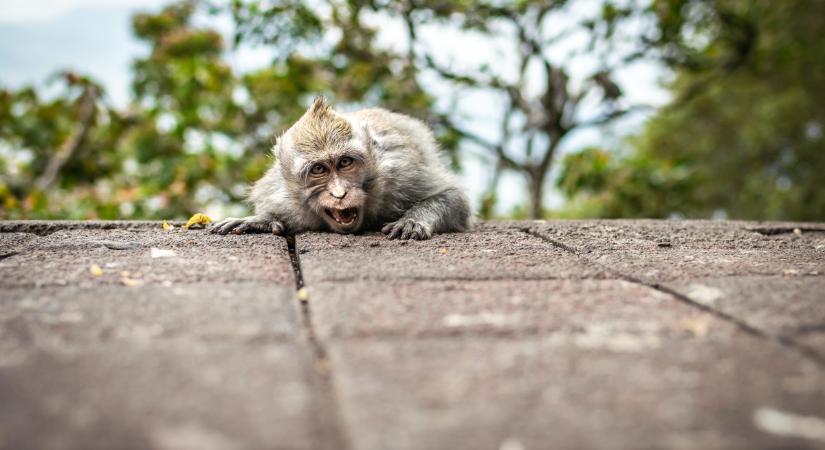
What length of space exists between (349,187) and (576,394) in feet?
7.94

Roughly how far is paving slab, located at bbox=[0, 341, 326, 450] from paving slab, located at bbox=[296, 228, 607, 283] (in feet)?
2.90

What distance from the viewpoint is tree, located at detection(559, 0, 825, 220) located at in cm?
821

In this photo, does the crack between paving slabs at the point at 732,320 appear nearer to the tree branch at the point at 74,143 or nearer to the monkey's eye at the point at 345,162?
the monkey's eye at the point at 345,162

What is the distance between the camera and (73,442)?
1.41 m

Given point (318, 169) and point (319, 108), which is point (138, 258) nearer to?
point (318, 169)

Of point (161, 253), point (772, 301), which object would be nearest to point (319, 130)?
point (161, 253)

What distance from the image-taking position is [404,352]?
1878 mm

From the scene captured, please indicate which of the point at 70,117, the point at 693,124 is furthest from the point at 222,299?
the point at 693,124

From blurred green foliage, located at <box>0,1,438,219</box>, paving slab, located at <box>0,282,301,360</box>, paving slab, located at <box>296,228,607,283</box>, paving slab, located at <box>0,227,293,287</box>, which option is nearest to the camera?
paving slab, located at <box>0,282,301,360</box>

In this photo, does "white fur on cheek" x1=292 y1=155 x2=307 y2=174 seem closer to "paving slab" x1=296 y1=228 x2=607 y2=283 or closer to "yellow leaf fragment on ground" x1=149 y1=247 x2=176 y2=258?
"paving slab" x1=296 y1=228 x2=607 y2=283

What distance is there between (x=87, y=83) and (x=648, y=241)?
658cm

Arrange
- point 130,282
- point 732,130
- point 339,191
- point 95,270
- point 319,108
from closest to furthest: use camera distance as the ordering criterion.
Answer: point 130,282
point 95,270
point 339,191
point 319,108
point 732,130

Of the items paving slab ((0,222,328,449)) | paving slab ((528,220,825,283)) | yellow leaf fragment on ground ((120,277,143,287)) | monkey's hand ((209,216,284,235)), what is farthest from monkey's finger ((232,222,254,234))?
paving slab ((528,220,825,283))

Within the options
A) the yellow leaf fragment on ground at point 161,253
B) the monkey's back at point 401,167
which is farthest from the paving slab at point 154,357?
the monkey's back at point 401,167
